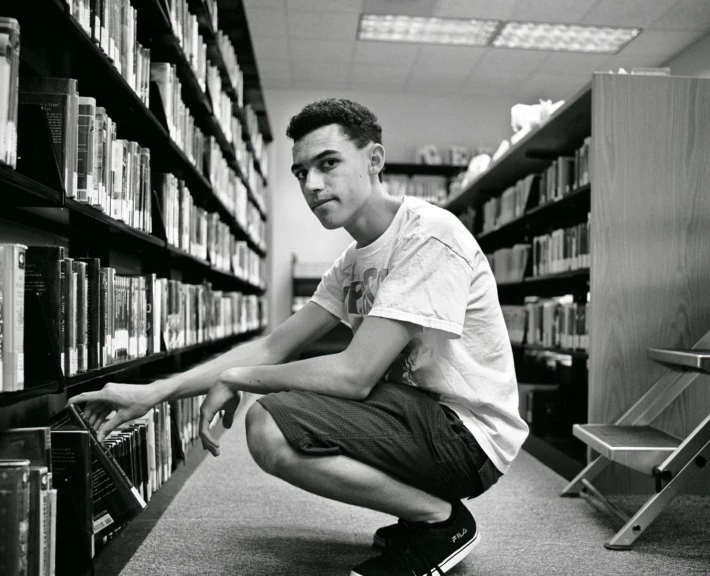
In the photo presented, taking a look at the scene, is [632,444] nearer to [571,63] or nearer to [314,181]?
[314,181]

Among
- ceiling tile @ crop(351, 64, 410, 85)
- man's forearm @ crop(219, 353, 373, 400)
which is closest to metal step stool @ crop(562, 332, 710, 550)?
man's forearm @ crop(219, 353, 373, 400)

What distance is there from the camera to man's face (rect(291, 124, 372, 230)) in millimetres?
1445

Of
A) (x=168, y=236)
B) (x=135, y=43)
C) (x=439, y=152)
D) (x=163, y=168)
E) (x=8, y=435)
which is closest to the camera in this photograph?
(x=8, y=435)

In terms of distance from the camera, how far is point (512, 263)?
393cm

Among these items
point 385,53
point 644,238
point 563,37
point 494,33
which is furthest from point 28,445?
point 563,37

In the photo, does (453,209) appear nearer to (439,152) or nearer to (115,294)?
(439,152)

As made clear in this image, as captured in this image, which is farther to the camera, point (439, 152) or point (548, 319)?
point (439, 152)

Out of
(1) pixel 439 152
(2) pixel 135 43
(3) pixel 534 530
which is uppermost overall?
(1) pixel 439 152

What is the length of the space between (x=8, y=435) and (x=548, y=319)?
2.63m

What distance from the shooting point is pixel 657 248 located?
87.7 inches

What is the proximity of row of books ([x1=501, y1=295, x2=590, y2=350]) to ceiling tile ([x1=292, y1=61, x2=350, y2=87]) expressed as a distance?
11.8 ft

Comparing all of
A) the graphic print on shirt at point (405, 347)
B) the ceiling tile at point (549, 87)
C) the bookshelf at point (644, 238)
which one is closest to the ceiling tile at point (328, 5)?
the ceiling tile at point (549, 87)

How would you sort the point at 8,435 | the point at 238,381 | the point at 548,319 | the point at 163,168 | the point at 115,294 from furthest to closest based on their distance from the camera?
the point at 548,319 < the point at 163,168 < the point at 115,294 < the point at 238,381 < the point at 8,435

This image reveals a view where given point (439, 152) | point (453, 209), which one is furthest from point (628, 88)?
point (439, 152)
